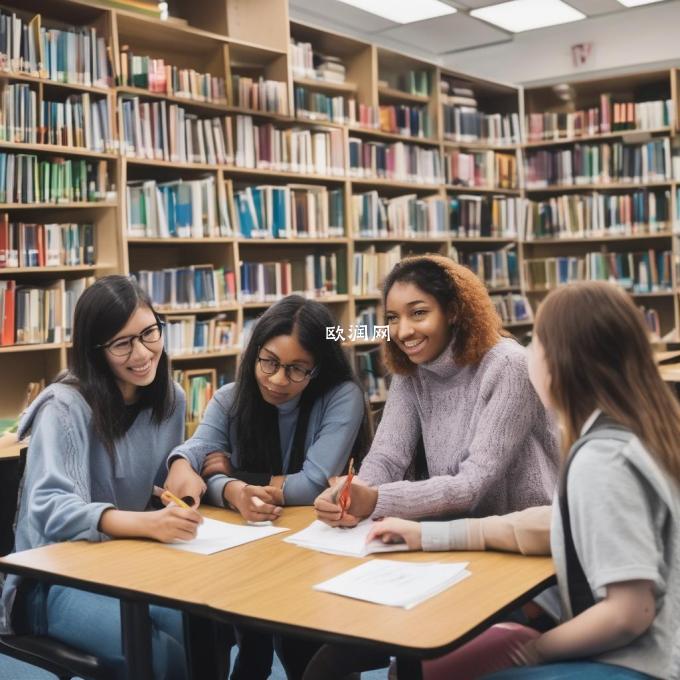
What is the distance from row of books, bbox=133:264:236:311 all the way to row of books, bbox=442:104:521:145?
247 centimetres

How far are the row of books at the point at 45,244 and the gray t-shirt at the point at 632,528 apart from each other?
329 centimetres

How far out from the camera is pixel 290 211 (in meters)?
5.14

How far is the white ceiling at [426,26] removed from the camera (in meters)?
6.82

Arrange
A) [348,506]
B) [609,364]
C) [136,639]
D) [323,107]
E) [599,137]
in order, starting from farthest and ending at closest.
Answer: [599,137] → [323,107] → [348,506] → [136,639] → [609,364]

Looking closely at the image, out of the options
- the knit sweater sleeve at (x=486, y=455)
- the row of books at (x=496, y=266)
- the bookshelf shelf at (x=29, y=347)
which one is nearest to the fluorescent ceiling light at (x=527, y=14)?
the row of books at (x=496, y=266)

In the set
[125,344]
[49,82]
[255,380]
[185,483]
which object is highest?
[49,82]

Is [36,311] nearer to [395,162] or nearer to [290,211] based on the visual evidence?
[290,211]

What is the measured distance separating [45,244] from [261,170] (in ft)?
4.48

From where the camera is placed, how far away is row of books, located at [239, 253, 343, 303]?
498 cm

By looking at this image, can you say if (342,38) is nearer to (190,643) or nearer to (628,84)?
(628,84)

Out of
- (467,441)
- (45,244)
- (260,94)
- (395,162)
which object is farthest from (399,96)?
(467,441)

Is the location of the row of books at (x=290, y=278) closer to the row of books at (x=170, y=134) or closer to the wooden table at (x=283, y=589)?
the row of books at (x=170, y=134)

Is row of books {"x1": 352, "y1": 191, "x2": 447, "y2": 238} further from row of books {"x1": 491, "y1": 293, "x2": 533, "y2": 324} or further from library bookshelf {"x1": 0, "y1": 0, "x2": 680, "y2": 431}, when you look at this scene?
row of books {"x1": 491, "y1": 293, "x2": 533, "y2": 324}

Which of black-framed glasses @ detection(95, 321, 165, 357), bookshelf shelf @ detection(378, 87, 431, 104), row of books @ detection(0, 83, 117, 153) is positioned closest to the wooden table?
black-framed glasses @ detection(95, 321, 165, 357)
